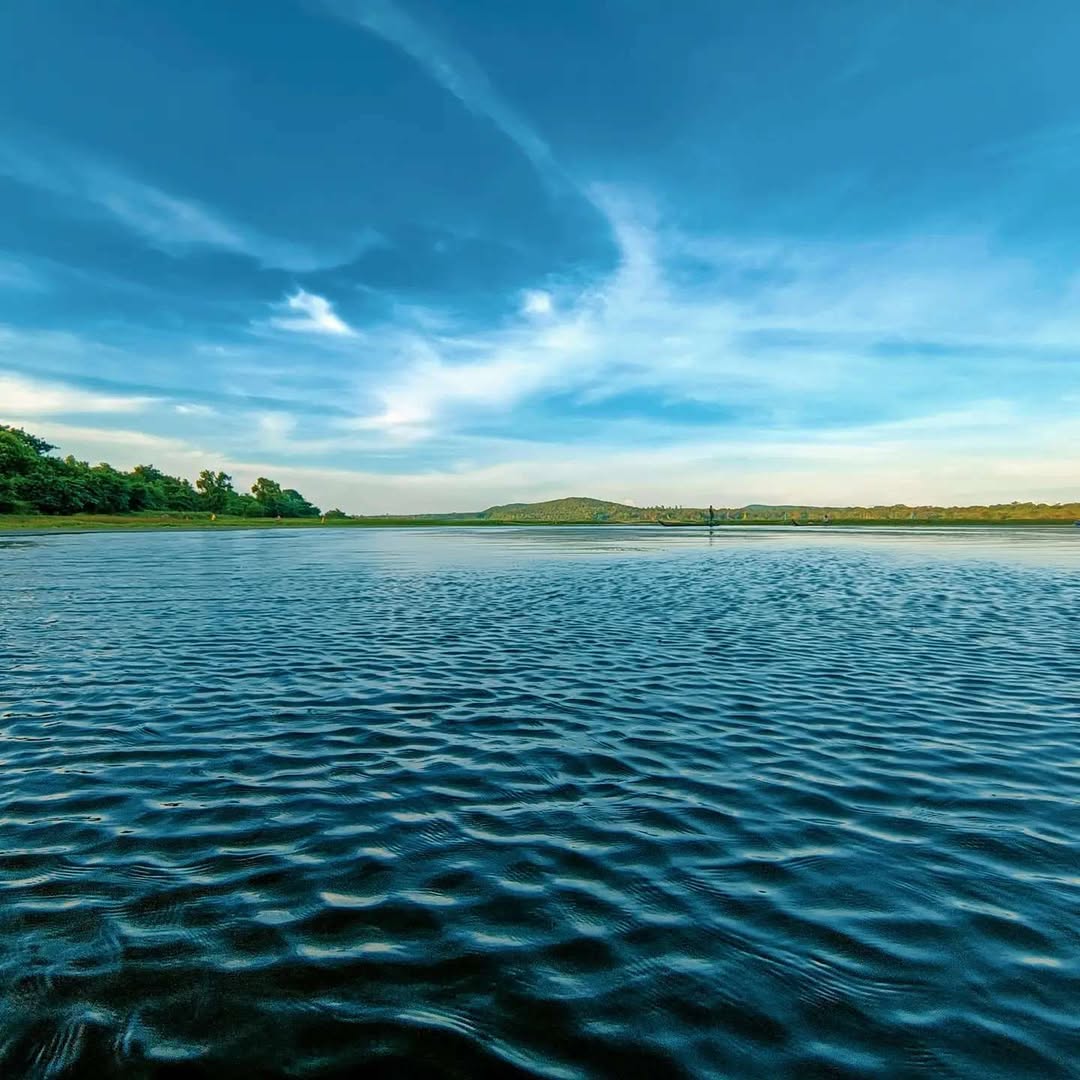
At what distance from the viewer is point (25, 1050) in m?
5.20

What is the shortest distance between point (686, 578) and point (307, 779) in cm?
3898

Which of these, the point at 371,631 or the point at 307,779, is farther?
the point at 371,631

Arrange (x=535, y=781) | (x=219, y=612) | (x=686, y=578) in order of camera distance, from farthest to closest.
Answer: (x=686, y=578) → (x=219, y=612) → (x=535, y=781)

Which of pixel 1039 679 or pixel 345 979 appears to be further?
pixel 1039 679

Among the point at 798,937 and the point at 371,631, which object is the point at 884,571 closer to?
the point at 371,631

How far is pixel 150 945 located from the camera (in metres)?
6.55

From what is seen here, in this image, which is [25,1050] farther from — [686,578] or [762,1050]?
[686,578]

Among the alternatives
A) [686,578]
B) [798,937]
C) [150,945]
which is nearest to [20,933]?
A: [150,945]

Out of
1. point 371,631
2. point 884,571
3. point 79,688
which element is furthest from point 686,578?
point 79,688

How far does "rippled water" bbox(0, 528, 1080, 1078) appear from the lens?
541cm

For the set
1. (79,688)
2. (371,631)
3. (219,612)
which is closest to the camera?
(79,688)

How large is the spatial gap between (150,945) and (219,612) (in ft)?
84.6

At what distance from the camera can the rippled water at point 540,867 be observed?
17.7ft

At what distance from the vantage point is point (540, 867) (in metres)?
8.09
